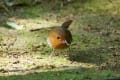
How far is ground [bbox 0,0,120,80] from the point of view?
22.9 ft

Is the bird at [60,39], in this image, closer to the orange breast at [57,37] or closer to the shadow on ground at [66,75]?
the orange breast at [57,37]

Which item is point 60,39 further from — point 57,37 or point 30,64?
point 30,64

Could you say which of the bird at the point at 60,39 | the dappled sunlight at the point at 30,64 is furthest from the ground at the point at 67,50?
the bird at the point at 60,39

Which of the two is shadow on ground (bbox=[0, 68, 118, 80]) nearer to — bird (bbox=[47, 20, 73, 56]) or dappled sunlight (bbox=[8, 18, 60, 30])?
bird (bbox=[47, 20, 73, 56])

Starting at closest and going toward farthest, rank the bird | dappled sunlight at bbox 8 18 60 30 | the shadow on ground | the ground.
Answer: the shadow on ground < the ground < the bird < dappled sunlight at bbox 8 18 60 30

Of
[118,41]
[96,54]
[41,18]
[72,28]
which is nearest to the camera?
[96,54]

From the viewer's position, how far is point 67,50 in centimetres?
826

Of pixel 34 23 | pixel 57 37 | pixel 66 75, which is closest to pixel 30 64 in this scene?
pixel 57 37

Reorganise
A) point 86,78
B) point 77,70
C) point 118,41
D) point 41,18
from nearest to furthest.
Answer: point 86,78 → point 77,70 → point 118,41 → point 41,18

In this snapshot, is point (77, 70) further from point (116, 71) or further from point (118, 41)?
point (118, 41)

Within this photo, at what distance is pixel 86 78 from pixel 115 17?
4.07 m

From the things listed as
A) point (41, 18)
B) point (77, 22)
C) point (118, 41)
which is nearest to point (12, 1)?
point (41, 18)

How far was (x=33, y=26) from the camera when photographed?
32.1ft

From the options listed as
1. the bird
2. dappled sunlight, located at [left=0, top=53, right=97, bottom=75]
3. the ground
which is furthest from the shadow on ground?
the bird
